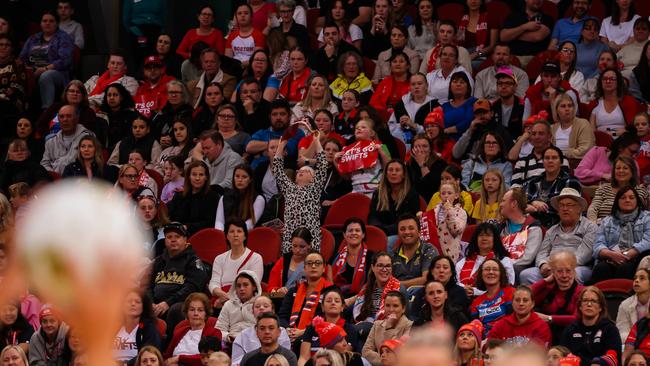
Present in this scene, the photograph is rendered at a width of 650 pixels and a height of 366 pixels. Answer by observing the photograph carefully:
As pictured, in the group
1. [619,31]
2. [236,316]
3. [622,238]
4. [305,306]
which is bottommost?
[236,316]

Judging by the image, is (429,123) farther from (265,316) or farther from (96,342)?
(96,342)

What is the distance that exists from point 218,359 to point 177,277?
2.12 meters

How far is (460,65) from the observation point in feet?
45.5

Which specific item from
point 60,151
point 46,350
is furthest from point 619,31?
point 46,350

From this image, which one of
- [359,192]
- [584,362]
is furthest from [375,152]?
[584,362]

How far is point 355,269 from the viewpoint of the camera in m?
10.7

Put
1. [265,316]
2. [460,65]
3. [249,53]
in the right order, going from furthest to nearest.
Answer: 1. [249,53]
2. [460,65]
3. [265,316]

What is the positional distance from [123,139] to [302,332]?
522 cm

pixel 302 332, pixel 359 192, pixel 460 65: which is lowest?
pixel 302 332

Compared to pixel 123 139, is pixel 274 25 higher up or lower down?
higher up

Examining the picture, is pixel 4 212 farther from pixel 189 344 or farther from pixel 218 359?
pixel 218 359

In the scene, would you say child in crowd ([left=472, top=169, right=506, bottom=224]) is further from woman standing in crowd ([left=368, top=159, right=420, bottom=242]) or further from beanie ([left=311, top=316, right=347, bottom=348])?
beanie ([left=311, top=316, right=347, bottom=348])

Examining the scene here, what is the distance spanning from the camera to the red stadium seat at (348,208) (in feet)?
38.9

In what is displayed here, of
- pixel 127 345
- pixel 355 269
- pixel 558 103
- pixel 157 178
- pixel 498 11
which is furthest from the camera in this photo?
pixel 498 11
